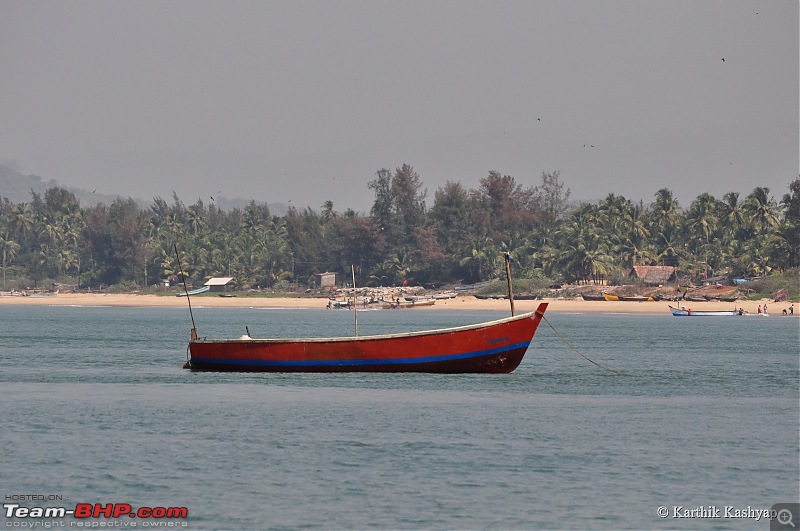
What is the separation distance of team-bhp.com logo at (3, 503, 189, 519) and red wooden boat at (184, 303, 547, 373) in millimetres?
20189

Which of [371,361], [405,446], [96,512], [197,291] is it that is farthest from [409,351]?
[197,291]

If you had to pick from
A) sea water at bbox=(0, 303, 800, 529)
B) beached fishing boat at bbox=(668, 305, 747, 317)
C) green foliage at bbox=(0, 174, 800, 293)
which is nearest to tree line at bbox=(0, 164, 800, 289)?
green foliage at bbox=(0, 174, 800, 293)

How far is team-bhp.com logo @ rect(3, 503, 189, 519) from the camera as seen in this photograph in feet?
69.2

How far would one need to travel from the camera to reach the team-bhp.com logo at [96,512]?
21094mm

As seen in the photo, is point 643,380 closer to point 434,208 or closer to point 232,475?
point 232,475

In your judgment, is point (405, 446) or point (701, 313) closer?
point (405, 446)

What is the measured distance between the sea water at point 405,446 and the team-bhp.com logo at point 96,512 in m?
0.20

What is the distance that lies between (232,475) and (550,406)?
14161mm

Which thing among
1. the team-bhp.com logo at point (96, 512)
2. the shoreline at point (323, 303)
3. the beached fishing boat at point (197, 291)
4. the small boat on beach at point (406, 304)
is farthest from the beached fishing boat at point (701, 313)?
the team-bhp.com logo at point (96, 512)

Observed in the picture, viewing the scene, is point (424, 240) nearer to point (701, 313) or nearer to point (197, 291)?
point (197, 291)

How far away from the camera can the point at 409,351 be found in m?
41.3

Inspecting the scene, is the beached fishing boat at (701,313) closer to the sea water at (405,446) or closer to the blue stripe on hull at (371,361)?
the sea water at (405,446)

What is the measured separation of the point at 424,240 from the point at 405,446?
127 meters

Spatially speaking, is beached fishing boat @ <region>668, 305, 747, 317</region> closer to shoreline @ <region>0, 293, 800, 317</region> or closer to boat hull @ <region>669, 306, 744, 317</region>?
boat hull @ <region>669, 306, 744, 317</region>
